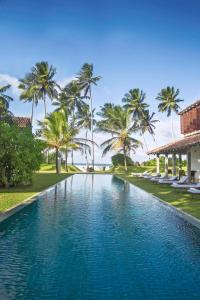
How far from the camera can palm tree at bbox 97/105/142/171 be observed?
4603 cm

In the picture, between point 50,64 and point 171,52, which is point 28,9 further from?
point 50,64

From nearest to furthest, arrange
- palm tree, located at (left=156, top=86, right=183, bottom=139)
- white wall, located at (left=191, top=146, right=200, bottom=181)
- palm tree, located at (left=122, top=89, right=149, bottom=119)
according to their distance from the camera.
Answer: white wall, located at (left=191, top=146, right=200, bottom=181) < palm tree, located at (left=122, top=89, right=149, bottom=119) < palm tree, located at (left=156, top=86, right=183, bottom=139)

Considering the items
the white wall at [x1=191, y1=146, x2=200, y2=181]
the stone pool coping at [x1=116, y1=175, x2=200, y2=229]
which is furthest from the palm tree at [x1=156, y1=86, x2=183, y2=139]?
the stone pool coping at [x1=116, y1=175, x2=200, y2=229]

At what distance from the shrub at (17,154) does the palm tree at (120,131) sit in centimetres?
2497

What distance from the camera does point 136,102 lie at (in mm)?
55406

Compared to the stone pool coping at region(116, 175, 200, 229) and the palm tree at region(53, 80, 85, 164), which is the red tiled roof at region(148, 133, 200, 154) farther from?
the palm tree at region(53, 80, 85, 164)

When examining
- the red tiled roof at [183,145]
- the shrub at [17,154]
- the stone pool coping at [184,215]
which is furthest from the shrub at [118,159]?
the stone pool coping at [184,215]

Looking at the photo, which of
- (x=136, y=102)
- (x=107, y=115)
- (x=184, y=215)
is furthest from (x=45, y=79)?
(x=184, y=215)

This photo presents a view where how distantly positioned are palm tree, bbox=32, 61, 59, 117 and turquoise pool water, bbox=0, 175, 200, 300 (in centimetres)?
4038

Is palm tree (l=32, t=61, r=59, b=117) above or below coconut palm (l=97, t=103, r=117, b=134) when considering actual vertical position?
above

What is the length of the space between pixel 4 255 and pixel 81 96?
48412 mm

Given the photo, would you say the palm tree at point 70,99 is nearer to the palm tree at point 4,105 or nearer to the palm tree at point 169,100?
the palm tree at point 169,100

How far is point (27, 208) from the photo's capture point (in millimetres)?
12820

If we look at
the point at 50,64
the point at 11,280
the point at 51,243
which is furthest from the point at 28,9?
the point at 50,64
